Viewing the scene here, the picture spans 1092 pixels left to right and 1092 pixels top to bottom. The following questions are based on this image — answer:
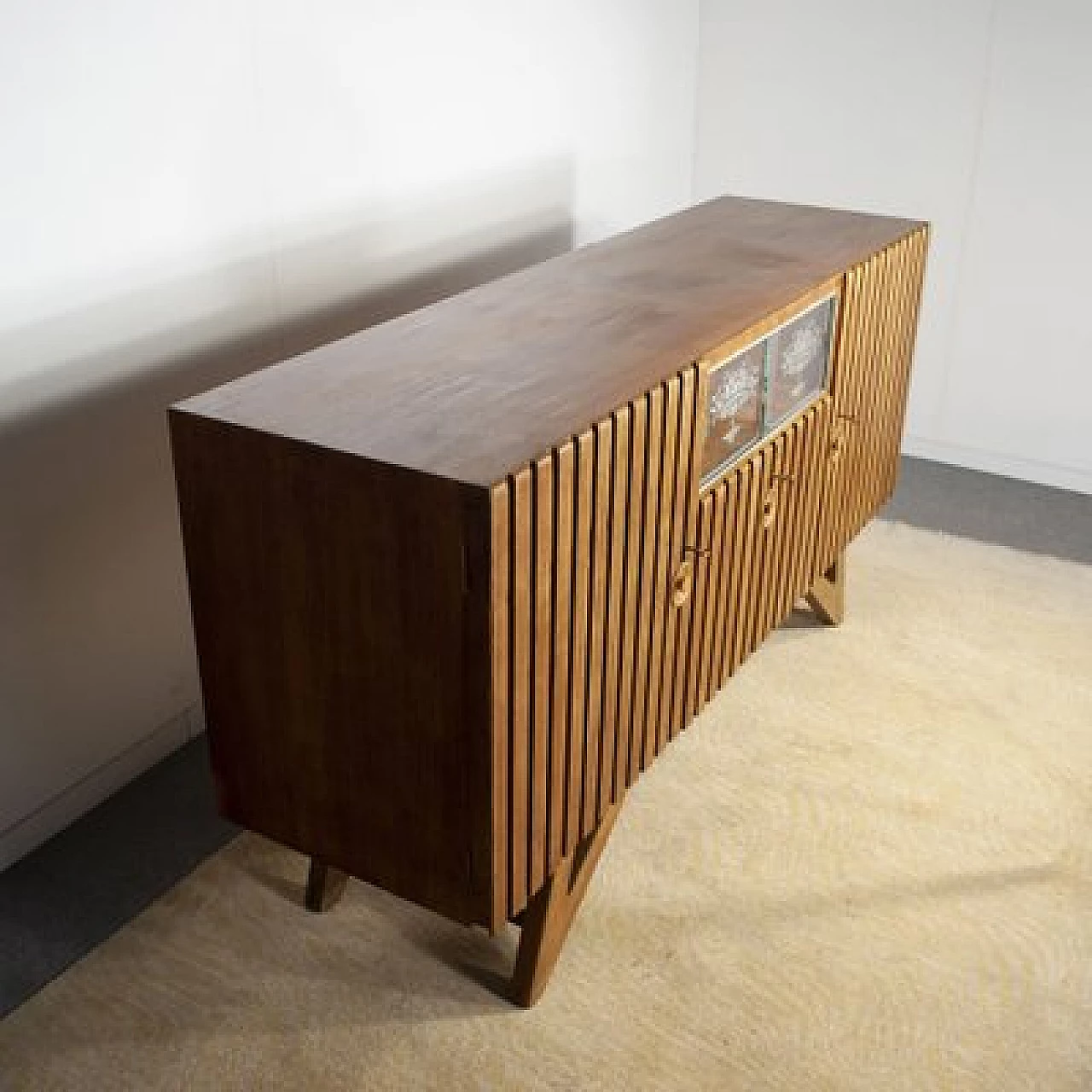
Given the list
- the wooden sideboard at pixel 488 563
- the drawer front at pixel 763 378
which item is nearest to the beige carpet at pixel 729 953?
the wooden sideboard at pixel 488 563

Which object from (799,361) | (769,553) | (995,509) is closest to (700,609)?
(769,553)

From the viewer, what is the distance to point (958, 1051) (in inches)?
72.6

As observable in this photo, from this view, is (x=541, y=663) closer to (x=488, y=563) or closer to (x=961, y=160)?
(x=488, y=563)

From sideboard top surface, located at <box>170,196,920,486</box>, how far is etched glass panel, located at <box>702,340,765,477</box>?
7 centimetres

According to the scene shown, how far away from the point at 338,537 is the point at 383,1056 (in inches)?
31.4

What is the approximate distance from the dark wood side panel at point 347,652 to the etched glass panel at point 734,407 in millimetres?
594

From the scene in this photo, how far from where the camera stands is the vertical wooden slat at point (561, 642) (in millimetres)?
1522

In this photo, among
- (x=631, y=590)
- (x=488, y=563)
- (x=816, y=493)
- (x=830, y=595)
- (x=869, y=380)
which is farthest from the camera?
(x=830, y=595)

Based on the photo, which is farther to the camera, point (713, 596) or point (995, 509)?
point (995, 509)

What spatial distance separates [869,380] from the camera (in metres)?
2.58

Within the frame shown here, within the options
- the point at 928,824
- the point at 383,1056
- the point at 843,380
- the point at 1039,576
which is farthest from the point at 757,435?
the point at 1039,576

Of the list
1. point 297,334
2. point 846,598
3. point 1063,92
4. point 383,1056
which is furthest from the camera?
point 1063,92

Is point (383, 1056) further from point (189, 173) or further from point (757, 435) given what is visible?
point (189, 173)

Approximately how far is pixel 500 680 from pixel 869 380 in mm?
1371
